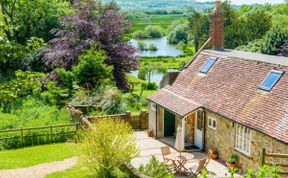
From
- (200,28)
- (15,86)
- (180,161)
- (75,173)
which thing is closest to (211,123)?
(180,161)

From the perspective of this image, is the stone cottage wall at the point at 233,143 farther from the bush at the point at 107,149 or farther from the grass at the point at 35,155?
the grass at the point at 35,155

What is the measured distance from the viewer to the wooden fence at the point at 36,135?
2250 centimetres

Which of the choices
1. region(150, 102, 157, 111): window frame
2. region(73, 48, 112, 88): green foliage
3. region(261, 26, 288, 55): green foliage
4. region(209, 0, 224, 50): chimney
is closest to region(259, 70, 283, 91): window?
region(150, 102, 157, 111): window frame

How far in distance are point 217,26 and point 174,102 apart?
6261 mm

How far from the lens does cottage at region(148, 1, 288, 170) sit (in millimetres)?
16781

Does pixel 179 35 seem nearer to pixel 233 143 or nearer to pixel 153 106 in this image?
pixel 153 106

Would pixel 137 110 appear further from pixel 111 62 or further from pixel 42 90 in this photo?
pixel 42 90

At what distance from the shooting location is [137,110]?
29031mm

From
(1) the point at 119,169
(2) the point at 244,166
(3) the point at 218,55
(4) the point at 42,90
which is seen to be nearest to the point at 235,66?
(3) the point at 218,55

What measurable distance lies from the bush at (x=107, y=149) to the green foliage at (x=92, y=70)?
11969 millimetres

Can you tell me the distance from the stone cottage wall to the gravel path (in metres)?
6.83

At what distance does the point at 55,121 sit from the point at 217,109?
1112cm

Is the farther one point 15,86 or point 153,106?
point 153,106

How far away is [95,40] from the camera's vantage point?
30.8 m
